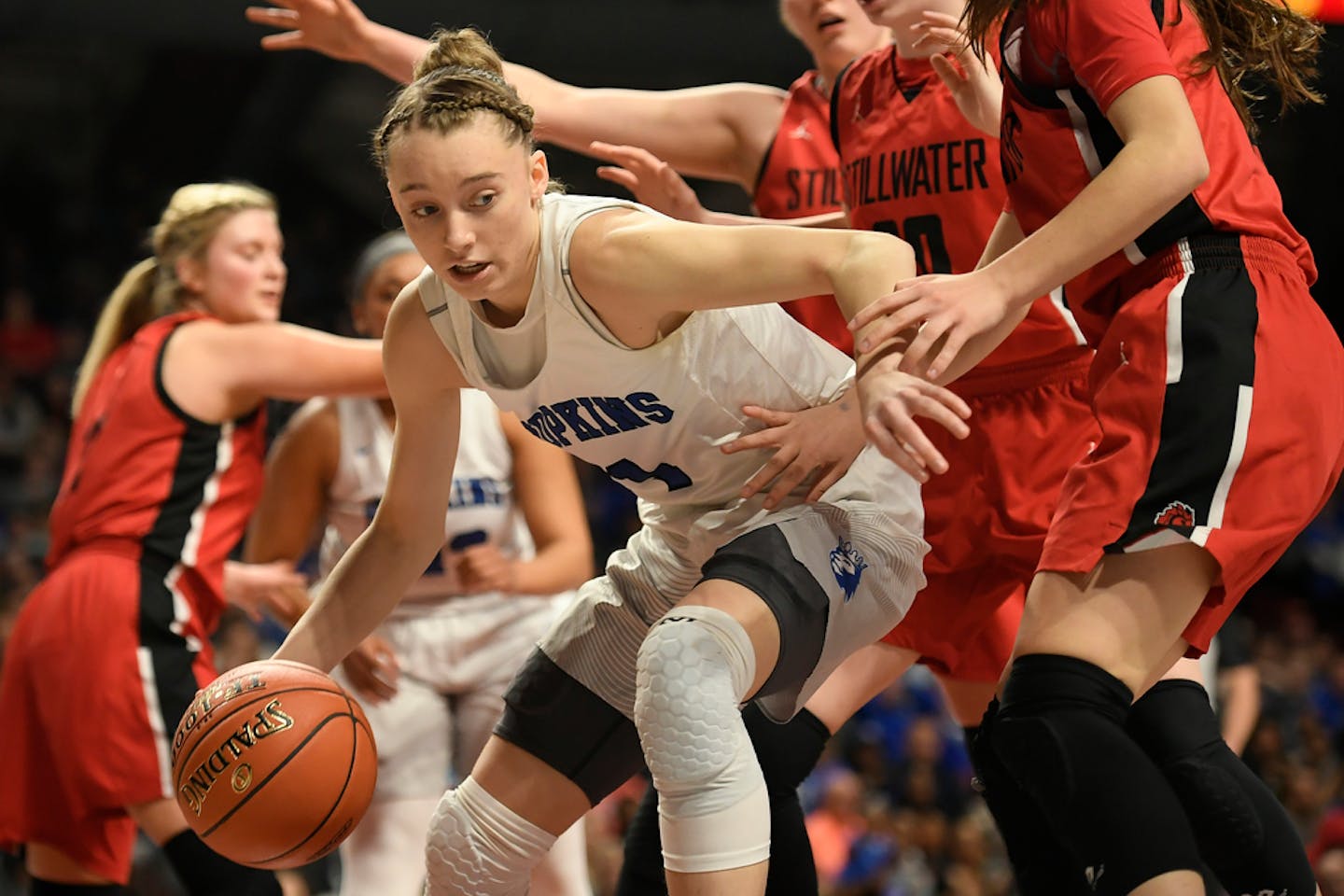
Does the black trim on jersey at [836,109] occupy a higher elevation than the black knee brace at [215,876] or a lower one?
higher

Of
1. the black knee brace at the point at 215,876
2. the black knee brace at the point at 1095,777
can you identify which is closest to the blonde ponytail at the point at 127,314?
the black knee brace at the point at 215,876

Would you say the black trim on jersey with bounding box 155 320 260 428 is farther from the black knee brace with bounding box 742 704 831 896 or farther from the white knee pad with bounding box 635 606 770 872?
the white knee pad with bounding box 635 606 770 872

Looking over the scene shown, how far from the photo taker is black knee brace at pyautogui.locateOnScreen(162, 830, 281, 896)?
3.88 meters

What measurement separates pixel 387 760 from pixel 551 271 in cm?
212

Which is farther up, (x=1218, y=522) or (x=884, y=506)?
(x=1218, y=522)

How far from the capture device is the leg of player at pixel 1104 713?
2396mm

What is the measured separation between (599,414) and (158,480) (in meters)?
1.78

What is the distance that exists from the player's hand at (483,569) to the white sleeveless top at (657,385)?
124 centimetres

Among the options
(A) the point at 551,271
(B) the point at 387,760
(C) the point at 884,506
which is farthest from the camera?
(B) the point at 387,760

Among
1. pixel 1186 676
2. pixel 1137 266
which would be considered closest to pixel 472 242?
pixel 1137 266

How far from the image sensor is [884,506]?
3.12 meters

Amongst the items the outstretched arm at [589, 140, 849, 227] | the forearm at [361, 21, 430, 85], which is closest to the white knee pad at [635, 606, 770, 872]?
the outstretched arm at [589, 140, 849, 227]

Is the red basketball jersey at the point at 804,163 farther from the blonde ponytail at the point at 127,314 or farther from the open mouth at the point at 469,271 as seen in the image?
the blonde ponytail at the point at 127,314

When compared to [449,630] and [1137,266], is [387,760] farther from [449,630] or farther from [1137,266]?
[1137,266]
